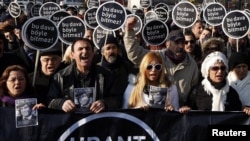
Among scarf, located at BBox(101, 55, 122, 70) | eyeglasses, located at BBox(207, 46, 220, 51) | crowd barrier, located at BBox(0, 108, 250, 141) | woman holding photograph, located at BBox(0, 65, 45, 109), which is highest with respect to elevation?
eyeglasses, located at BBox(207, 46, 220, 51)

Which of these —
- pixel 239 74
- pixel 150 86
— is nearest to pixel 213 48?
pixel 239 74


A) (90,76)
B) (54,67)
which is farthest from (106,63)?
(90,76)

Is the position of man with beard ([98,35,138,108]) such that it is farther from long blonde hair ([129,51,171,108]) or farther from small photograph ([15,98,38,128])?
small photograph ([15,98,38,128])

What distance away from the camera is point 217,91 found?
5.46 meters

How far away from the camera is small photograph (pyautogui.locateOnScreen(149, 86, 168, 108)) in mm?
5230

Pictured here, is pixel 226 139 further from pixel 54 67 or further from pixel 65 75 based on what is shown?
pixel 54 67

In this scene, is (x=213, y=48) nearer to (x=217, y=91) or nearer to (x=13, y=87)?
(x=217, y=91)

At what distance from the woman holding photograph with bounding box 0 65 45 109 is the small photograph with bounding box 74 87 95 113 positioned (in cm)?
51

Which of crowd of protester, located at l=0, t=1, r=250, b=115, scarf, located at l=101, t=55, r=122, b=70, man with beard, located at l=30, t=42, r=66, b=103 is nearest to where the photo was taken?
crowd of protester, located at l=0, t=1, r=250, b=115

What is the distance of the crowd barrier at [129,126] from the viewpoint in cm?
516

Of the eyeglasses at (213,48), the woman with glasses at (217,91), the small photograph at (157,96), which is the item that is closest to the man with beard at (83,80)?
the small photograph at (157,96)

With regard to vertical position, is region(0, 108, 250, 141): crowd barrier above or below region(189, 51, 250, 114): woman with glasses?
below

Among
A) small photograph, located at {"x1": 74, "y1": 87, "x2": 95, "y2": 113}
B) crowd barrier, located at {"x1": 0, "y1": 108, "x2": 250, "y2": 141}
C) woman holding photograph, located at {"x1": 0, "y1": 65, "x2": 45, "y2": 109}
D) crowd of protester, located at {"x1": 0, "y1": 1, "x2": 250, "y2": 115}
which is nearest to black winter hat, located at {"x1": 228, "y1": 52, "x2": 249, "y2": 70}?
crowd of protester, located at {"x1": 0, "y1": 1, "x2": 250, "y2": 115}

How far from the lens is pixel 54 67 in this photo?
21.1 ft
